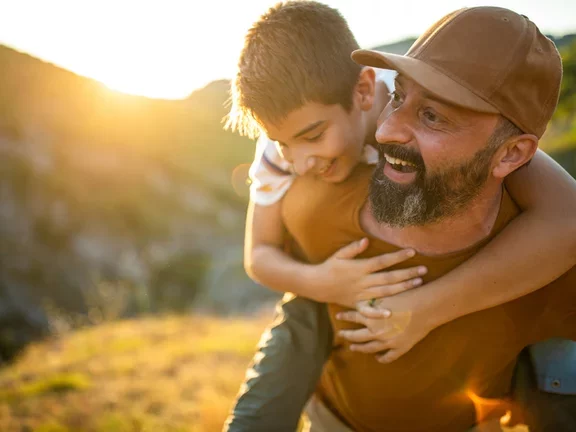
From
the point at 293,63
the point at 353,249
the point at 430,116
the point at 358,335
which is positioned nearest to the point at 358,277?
the point at 353,249

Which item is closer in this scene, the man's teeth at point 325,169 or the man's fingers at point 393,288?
the man's fingers at point 393,288

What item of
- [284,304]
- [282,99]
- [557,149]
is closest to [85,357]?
[284,304]

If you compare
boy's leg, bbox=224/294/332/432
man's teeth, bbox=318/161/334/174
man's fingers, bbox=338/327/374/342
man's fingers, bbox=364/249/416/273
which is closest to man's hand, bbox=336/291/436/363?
man's fingers, bbox=338/327/374/342

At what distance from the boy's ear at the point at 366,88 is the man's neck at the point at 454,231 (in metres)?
0.77

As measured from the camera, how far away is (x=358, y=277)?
6.33 feet

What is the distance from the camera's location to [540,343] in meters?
2.03

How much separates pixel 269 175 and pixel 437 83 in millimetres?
874

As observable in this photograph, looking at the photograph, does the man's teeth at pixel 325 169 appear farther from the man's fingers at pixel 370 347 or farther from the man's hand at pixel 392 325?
the man's fingers at pixel 370 347

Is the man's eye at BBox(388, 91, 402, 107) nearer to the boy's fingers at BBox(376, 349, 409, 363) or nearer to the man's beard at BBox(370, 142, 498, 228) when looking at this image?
the man's beard at BBox(370, 142, 498, 228)

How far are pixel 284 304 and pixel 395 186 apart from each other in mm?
840

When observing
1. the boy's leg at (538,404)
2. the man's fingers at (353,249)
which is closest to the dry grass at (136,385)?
the boy's leg at (538,404)

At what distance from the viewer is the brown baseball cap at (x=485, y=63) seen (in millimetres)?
1724

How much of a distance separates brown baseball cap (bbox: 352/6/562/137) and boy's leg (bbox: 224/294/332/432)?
42.4 inches

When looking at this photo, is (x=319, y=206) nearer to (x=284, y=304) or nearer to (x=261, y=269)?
(x=261, y=269)
